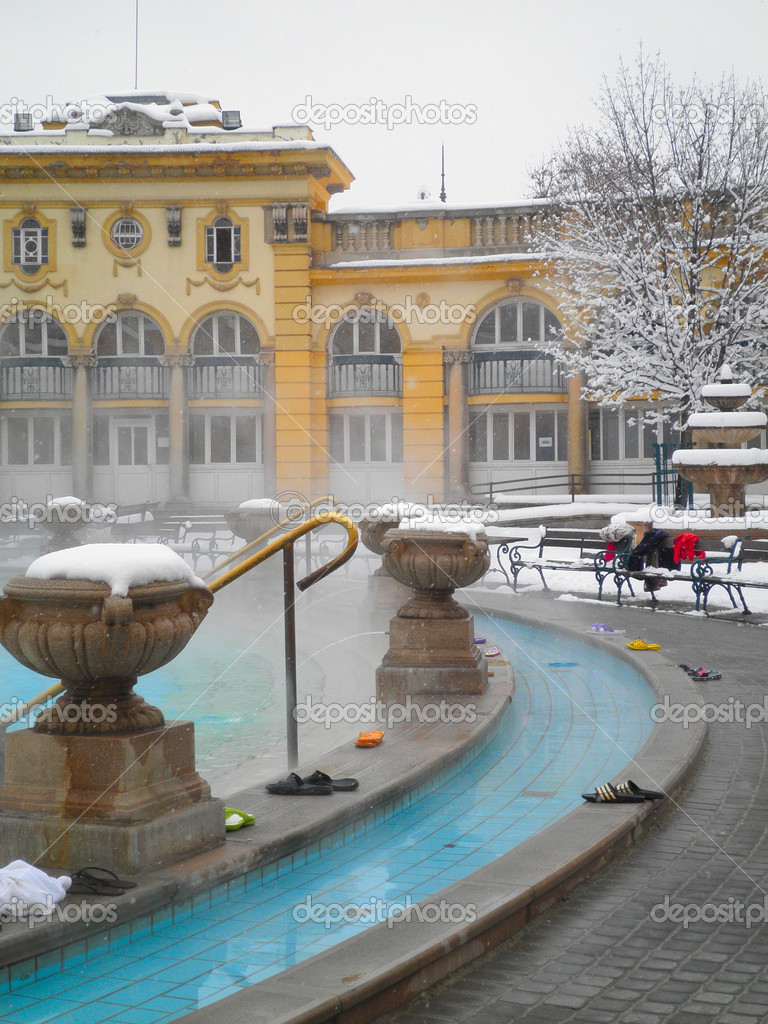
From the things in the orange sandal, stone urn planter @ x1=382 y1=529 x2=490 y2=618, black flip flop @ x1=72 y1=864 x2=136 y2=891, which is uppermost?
stone urn planter @ x1=382 y1=529 x2=490 y2=618

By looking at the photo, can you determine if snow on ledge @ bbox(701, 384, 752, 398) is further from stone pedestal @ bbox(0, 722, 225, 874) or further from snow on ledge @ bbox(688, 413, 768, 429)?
stone pedestal @ bbox(0, 722, 225, 874)

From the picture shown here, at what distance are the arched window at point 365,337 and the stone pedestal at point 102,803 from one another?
95.8 ft

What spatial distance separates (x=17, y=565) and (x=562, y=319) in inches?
674

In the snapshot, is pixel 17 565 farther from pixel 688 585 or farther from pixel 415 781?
pixel 415 781

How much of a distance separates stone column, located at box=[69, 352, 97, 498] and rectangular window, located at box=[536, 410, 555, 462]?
13.0 meters

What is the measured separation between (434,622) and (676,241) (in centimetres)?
2180

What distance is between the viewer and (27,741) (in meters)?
4.89

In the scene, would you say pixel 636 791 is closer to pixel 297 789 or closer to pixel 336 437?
pixel 297 789

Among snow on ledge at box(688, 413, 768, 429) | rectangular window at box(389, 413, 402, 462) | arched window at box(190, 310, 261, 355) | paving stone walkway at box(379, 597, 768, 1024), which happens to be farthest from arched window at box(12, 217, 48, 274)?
paving stone walkway at box(379, 597, 768, 1024)

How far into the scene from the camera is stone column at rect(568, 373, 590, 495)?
3197cm

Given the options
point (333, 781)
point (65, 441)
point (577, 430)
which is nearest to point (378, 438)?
point (577, 430)

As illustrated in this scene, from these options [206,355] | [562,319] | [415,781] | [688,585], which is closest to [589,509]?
[562,319]

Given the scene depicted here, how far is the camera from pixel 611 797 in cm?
582

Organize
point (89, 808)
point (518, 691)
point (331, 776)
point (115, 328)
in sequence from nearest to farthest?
point (89, 808)
point (331, 776)
point (518, 691)
point (115, 328)
